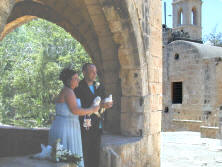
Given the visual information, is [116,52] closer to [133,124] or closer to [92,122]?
[133,124]

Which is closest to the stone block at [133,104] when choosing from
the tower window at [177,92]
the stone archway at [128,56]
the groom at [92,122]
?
the stone archway at [128,56]

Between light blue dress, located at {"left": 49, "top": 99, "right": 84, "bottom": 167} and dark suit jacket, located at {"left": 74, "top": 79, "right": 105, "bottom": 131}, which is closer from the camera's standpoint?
light blue dress, located at {"left": 49, "top": 99, "right": 84, "bottom": 167}

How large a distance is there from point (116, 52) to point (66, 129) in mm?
1906

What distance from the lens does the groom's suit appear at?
3170 mm

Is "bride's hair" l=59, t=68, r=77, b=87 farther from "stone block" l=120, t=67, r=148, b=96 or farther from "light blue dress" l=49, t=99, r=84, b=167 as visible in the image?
"stone block" l=120, t=67, r=148, b=96

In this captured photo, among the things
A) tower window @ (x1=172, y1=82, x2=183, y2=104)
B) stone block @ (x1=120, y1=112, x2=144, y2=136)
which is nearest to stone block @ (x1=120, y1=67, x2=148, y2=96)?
stone block @ (x1=120, y1=112, x2=144, y2=136)

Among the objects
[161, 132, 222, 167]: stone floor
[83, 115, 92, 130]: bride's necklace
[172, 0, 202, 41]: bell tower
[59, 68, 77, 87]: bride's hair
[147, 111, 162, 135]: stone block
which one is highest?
[172, 0, 202, 41]: bell tower

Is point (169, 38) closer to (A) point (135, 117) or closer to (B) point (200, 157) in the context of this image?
(B) point (200, 157)

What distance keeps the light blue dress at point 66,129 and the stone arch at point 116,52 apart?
5.48 ft

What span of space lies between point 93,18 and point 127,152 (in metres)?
1.96

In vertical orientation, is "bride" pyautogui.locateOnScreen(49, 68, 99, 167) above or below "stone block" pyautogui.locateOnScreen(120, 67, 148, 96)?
below

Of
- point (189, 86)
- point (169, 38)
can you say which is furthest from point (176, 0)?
point (189, 86)

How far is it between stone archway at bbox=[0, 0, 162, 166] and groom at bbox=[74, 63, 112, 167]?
55cm

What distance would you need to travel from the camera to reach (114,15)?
3.96 metres
